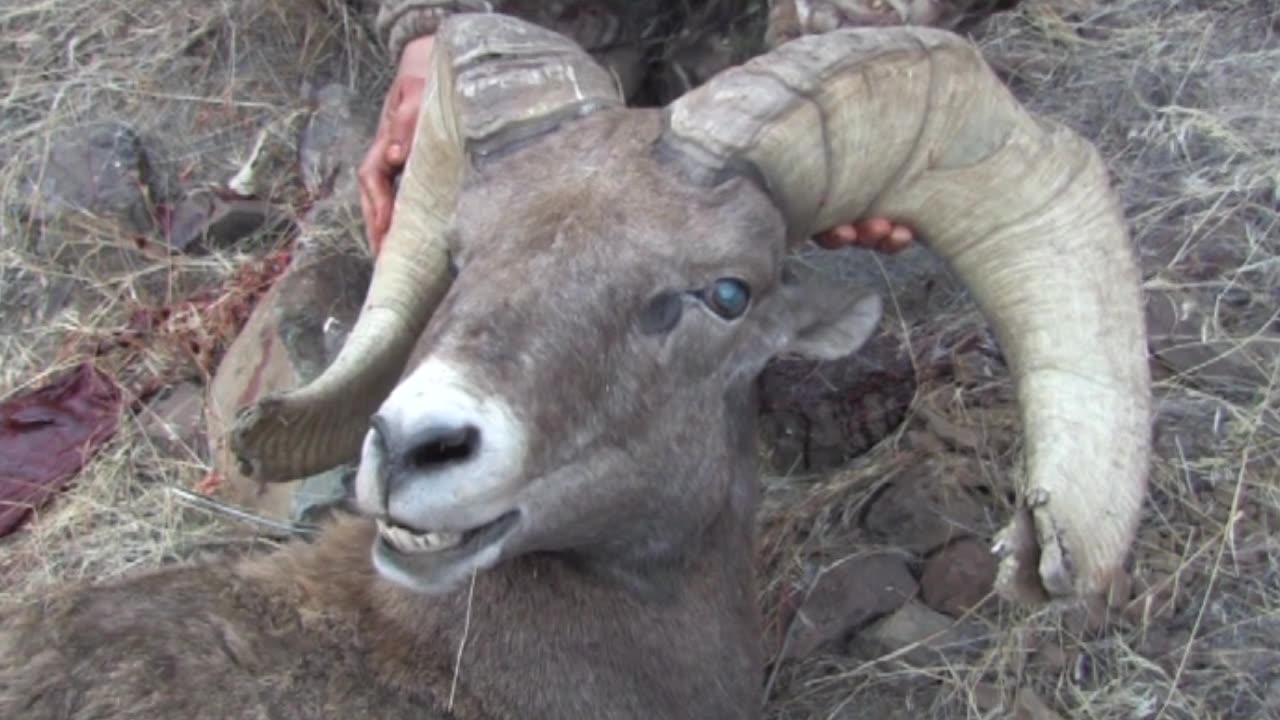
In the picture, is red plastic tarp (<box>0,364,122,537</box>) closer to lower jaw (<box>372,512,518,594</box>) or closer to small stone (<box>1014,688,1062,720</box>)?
lower jaw (<box>372,512,518,594</box>)

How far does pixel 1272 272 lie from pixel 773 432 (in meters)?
1.64

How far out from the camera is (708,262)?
3850 millimetres

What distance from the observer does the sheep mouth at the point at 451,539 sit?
11.4 ft

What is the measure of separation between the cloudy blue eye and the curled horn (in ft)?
0.79

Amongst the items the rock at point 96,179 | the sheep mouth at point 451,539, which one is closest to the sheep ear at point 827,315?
the sheep mouth at point 451,539

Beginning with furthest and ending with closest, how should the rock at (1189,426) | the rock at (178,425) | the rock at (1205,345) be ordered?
1. the rock at (178,425)
2. the rock at (1205,345)
3. the rock at (1189,426)

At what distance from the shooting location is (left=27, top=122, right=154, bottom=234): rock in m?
6.97

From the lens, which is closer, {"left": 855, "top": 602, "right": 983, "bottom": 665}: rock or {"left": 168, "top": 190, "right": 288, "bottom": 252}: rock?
{"left": 855, "top": 602, "right": 983, "bottom": 665}: rock

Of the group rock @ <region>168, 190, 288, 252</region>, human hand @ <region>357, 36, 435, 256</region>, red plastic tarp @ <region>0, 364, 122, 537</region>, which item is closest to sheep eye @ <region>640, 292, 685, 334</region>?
human hand @ <region>357, 36, 435, 256</region>

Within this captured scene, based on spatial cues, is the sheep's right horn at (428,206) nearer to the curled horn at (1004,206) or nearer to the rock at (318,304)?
the curled horn at (1004,206)

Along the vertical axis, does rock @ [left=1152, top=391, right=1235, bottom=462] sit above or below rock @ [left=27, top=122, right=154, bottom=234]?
below

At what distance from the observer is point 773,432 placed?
5812 mm

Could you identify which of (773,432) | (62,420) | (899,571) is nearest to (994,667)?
(899,571)

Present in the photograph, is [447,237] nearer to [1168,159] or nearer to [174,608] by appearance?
[174,608]
